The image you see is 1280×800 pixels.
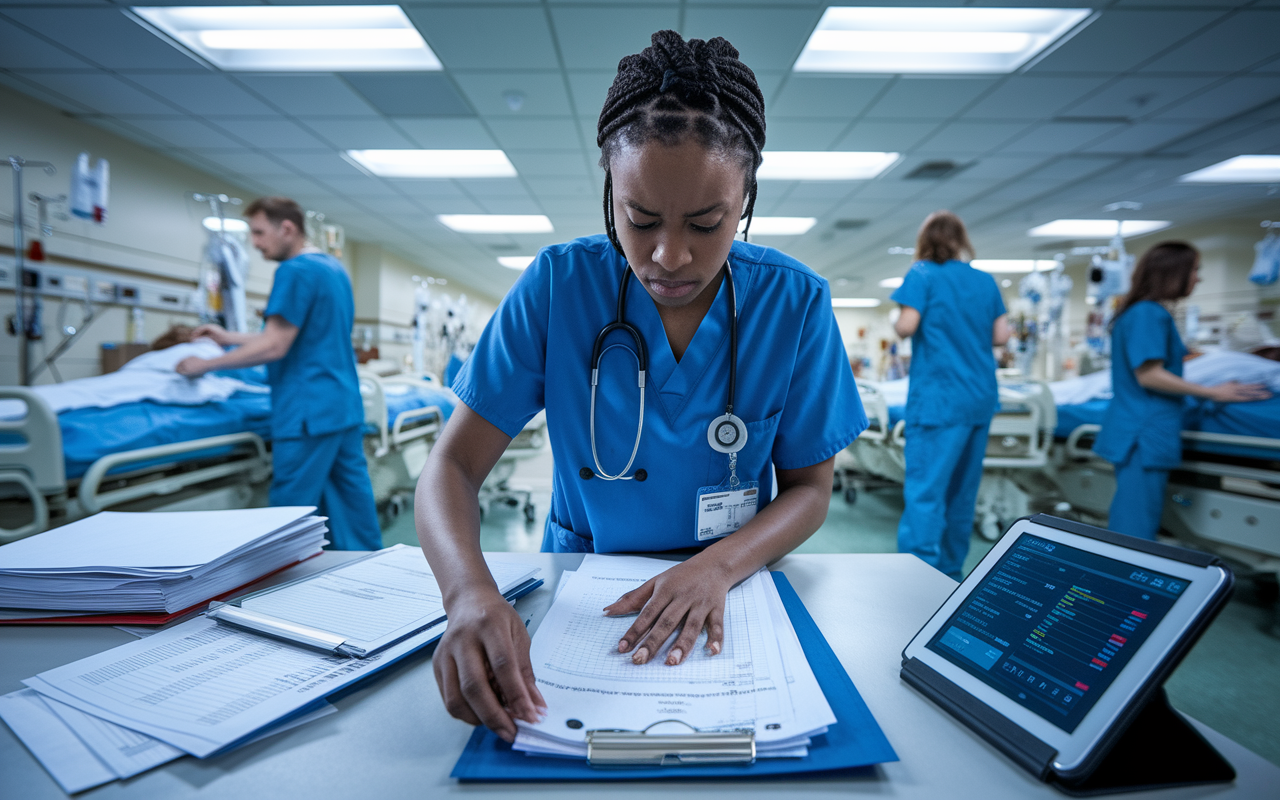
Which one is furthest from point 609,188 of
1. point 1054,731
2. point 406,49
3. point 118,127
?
point 118,127

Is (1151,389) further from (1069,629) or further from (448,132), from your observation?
(448,132)

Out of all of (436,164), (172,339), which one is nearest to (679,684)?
(172,339)

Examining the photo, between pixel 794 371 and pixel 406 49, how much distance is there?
3362mm

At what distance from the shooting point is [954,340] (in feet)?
7.73

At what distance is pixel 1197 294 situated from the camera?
666 centimetres

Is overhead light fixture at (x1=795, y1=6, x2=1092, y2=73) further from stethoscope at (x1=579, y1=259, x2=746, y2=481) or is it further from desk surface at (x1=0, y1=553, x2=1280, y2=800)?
desk surface at (x1=0, y1=553, x2=1280, y2=800)

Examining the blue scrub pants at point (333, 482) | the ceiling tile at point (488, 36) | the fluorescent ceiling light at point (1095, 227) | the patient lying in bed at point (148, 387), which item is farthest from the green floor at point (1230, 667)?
the fluorescent ceiling light at point (1095, 227)

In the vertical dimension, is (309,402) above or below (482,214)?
below

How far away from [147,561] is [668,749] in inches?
24.7

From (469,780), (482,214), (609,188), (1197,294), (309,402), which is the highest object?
(482,214)

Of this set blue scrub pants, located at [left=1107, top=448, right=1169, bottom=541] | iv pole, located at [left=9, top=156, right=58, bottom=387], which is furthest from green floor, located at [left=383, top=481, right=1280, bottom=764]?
iv pole, located at [left=9, top=156, right=58, bottom=387]

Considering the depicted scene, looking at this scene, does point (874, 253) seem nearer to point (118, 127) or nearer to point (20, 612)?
point (118, 127)

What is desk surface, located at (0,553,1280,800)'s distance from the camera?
1.29 ft

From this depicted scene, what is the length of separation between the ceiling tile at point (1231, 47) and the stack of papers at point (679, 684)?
158 inches
